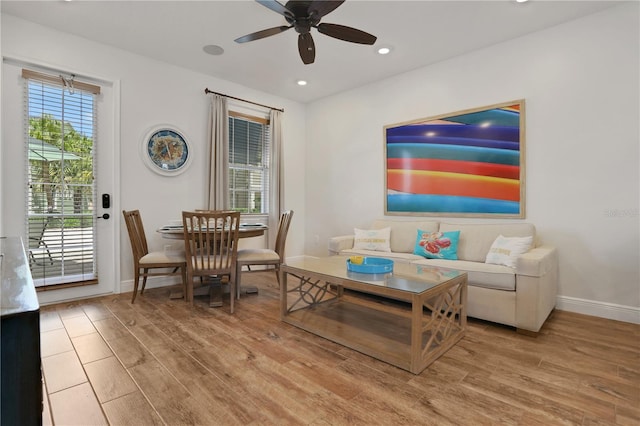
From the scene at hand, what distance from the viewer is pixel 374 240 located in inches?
158

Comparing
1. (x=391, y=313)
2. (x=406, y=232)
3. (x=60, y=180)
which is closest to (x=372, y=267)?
(x=391, y=313)

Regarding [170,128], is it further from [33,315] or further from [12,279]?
[33,315]

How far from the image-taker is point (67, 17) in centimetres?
308

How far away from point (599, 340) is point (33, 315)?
3.35m

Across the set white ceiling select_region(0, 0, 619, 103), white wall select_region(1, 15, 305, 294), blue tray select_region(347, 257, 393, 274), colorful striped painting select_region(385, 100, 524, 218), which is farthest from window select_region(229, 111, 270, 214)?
blue tray select_region(347, 257, 393, 274)

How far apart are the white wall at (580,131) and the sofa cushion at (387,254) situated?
131 centimetres

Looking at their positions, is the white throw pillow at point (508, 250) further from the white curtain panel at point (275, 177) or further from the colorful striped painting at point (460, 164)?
the white curtain panel at point (275, 177)

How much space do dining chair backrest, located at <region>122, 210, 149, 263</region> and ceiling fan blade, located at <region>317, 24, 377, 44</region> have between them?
2642 millimetres

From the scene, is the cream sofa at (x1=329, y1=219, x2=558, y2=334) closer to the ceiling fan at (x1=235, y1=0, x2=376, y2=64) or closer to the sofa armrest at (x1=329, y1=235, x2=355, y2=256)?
the sofa armrest at (x1=329, y1=235, x2=355, y2=256)

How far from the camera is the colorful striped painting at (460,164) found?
3467 millimetres

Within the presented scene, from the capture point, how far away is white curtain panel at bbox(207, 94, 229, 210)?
435 centimetres

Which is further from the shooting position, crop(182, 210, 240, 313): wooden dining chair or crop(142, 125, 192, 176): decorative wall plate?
crop(142, 125, 192, 176): decorative wall plate

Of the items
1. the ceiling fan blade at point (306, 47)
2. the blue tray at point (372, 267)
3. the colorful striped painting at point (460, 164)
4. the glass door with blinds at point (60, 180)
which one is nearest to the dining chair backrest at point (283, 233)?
the blue tray at point (372, 267)

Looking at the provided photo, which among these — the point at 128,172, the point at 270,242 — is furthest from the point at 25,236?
the point at 270,242
